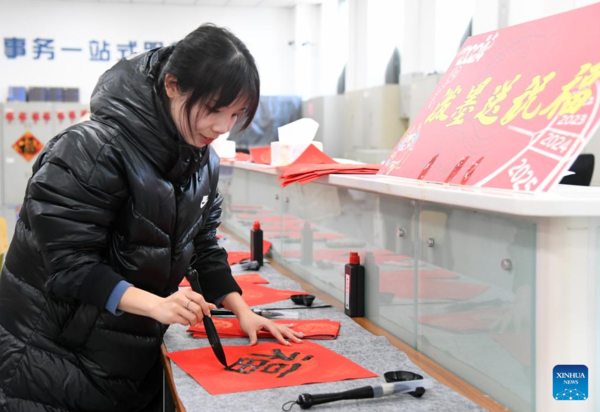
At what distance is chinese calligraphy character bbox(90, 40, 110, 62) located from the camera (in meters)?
9.83

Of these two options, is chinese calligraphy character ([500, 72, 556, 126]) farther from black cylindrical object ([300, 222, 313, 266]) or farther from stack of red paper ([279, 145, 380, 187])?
black cylindrical object ([300, 222, 313, 266])

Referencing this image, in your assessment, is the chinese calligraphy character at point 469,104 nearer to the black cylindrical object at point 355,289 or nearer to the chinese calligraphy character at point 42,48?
the black cylindrical object at point 355,289

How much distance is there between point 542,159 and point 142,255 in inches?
29.9

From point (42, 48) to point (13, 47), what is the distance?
417mm

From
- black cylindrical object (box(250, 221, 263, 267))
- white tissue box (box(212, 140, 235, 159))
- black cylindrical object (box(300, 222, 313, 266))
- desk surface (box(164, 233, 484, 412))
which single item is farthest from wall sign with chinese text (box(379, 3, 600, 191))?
white tissue box (box(212, 140, 235, 159))

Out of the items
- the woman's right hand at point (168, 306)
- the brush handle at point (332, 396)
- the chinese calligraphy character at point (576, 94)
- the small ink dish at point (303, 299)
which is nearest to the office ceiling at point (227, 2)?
the small ink dish at point (303, 299)

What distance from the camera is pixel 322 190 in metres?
2.08

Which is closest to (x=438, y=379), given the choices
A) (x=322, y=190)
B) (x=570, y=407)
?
(x=570, y=407)

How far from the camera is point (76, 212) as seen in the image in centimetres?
110

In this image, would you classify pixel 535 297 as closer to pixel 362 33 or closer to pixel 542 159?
pixel 542 159

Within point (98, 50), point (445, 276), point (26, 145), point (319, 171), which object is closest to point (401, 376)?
point (445, 276)

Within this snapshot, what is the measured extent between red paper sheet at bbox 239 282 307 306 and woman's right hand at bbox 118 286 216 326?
68 cm

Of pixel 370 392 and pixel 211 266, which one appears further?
pixel 211 266

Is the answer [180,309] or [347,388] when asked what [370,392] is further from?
[180,309]
